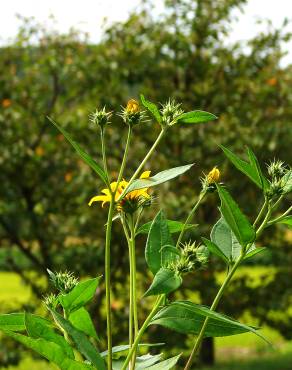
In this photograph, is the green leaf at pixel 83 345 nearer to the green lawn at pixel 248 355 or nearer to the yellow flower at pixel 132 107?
the yellow flower at pixel 132 107

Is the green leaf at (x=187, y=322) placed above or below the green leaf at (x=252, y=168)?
below

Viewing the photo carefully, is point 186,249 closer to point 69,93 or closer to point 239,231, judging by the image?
point 239,231

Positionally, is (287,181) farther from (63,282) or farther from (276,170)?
(63,282)

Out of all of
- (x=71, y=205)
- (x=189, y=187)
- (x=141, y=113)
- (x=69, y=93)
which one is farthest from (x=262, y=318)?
(x=141, y=113)

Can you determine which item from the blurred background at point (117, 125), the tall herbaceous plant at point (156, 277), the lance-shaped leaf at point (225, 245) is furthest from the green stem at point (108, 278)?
the blurred background at point (117, 125)

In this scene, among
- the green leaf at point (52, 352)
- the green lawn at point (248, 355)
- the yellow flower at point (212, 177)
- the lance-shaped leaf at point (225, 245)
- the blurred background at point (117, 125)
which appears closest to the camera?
the green leaf at point (52, 352)

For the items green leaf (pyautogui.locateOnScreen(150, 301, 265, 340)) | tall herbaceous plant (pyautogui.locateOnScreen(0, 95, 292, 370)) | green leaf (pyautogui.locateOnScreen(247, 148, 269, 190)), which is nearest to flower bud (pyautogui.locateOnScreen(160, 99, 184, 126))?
tall herbaceous plant (pyautogui.locateOnScreen(0, 95, 292, 370))
